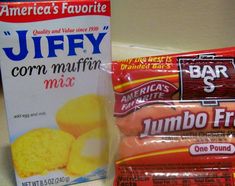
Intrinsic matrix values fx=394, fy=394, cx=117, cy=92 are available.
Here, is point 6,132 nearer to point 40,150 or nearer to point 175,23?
point 40,150

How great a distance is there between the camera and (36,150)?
599 mm

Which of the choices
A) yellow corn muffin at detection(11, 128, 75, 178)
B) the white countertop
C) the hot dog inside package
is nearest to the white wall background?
the white countertop

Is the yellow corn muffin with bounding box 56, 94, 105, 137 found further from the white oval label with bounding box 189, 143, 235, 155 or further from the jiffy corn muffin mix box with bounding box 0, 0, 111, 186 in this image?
the white oval label with bounding box 189, 143, 235, 155

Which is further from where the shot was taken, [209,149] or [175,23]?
[175,23]

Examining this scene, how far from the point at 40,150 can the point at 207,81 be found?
0.27m

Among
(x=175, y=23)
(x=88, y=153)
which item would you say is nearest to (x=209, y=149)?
(x=88, y=153)

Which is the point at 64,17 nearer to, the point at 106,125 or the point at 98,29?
the point at 98,29

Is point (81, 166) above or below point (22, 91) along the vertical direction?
below

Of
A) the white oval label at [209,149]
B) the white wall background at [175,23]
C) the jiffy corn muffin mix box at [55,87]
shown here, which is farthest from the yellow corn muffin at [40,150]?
the white wall background at [175,23]

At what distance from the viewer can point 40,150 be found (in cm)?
60

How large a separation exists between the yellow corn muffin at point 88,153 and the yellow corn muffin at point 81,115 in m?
0.01

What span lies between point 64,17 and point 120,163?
218mm

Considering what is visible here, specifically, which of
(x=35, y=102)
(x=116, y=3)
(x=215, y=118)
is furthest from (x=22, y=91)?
(x=116, y=3)

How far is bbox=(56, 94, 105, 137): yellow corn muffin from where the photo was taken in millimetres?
592
